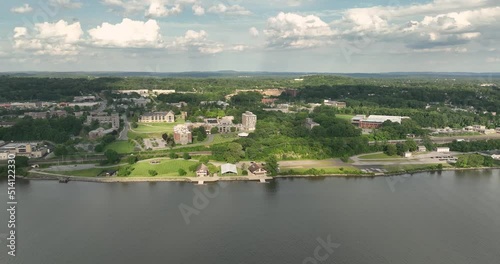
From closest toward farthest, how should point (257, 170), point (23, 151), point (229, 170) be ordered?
point (229, 170) → point (257, 170) → point (23, 151)

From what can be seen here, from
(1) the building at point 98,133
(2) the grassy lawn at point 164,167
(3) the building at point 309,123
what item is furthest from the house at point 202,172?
(3) the building at point 309,123

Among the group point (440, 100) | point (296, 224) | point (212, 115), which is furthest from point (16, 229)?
point (440, 100)

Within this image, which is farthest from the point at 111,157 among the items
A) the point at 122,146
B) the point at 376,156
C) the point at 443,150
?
the point at 443,150

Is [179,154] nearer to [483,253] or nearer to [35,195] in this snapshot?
[35,195]

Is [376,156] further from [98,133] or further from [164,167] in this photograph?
[98,133]

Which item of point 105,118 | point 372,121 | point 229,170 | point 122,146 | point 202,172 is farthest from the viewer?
point 372,121

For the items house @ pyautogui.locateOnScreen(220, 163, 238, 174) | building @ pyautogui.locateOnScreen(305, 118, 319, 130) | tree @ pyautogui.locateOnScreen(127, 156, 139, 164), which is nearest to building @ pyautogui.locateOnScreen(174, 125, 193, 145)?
tree @ pyautogui.locateOnScreen(127, 156, 139, 164)

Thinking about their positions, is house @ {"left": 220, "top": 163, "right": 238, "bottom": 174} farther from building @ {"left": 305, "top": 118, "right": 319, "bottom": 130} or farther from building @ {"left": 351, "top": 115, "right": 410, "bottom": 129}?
building @ {"left": 351, "top": 115, "right": 410, "bottom": 129}

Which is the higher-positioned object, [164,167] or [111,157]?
[111,157]

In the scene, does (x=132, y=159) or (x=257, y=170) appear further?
(x=132, y=159)
